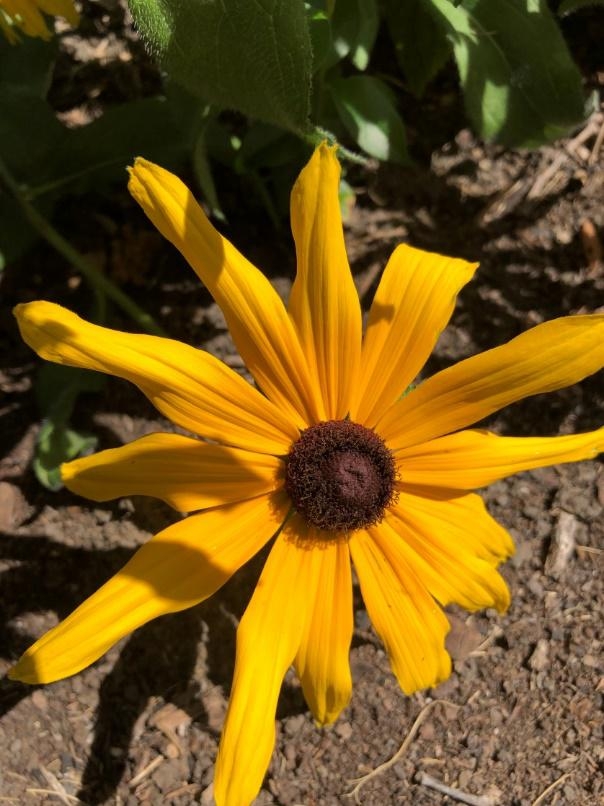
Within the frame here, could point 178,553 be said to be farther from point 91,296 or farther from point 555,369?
point 91,296

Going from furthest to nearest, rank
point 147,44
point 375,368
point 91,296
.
Result: point 91,296 < point 375,368 < point 147,44

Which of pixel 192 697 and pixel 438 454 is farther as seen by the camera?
pixel 192 697

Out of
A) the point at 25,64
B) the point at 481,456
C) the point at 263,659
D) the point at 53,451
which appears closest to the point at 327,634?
the point at 263,659

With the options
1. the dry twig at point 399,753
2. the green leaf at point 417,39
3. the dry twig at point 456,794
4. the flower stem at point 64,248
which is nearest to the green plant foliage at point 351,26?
the green leaf at point 417,39

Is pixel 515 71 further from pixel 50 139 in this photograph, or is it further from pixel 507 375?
pixel 50 139

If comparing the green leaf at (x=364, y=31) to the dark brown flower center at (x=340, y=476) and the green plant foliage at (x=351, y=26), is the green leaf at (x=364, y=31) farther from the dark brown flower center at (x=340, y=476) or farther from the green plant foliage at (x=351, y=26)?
the dark brown flower center at (x=340, y=476)

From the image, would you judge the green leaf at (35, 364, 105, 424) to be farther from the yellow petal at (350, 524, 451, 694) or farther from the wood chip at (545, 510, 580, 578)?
the wood chip at (545, 510, 580, 578)

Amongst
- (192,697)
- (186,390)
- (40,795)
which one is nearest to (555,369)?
(186,390)
